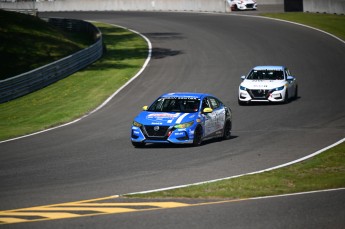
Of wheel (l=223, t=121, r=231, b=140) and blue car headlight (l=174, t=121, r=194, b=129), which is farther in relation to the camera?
wheel (l=223, t=121, r=231, b=140)

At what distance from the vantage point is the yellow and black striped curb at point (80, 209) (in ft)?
43.0

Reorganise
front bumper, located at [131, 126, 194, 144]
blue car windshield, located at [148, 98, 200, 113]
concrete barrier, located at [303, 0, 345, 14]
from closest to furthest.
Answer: front bumper, located at [131, 126, 194, 144]
blue car windshield, located at [148, 98, 200, 113]
concrete barrier, located at [303, 0, 345, 14]

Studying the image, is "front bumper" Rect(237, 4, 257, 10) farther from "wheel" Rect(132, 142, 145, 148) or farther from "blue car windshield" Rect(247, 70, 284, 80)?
"wheel" Rect(132, 142, 145, 148)

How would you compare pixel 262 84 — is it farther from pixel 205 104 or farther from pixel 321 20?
pixel 321 20

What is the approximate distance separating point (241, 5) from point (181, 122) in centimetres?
5401

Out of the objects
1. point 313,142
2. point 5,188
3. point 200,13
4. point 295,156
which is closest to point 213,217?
point 5,188

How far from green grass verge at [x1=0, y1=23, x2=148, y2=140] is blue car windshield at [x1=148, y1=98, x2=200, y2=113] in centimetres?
540

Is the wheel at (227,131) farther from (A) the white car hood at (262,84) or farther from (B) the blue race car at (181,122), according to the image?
(A) the white car hood at (262,84)

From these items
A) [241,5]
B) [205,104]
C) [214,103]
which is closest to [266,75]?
[214,103]

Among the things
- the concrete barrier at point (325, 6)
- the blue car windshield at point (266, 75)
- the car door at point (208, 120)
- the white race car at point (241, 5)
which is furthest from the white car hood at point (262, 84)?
the white race car at point (241, 5)

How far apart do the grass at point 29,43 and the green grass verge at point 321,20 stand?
1616 cm

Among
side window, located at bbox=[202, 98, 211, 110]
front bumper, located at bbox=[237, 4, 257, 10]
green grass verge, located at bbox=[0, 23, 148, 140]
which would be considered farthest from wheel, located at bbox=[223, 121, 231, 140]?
front bumper, located at bbox=[237, 4, 257, 10]

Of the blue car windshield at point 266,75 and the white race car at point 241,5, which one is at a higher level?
the white race car at point 241,5

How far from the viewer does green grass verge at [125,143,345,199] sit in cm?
1506
